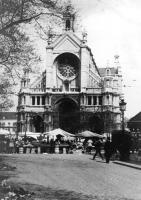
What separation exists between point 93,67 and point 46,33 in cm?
7853

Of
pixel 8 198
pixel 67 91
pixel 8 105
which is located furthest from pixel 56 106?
pixel 8 198

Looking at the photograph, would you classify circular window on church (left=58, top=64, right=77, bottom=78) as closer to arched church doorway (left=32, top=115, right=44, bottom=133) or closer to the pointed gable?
the pointed gable

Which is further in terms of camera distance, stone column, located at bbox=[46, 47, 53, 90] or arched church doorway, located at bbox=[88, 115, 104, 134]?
stone column, located at bbox=[46, 47, 53, 90]

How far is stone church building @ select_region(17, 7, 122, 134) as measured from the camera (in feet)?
284

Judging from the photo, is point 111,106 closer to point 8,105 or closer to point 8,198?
point 8,105

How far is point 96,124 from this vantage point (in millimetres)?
80875

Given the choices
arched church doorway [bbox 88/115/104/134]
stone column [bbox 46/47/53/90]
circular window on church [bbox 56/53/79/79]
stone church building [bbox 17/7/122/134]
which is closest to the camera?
arched church doorway [bbox 88/115/104/134]

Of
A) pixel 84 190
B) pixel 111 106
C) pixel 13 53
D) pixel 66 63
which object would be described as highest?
pixel 66 63

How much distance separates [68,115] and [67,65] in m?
10.4

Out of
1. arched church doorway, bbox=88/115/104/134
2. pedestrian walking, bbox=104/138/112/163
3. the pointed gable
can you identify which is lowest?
pedestrian walking, bbox=104/138/112/163

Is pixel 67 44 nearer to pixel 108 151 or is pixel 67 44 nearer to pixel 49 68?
pixel 49 68

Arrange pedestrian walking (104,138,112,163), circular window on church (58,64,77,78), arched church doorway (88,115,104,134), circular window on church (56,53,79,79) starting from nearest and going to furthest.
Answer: pedestrian walking (104,138,112,163), arched church doorway (88,115,104,134), circular window on church (58,64,77,78), circular window on church (56,53,79,79)

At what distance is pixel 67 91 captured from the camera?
88.1 m

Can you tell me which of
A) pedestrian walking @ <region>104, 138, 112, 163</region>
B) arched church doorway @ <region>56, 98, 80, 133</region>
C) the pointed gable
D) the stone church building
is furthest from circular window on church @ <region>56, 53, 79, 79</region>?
pedestrian walking @ <region>104, 138, 112, 163</region>
